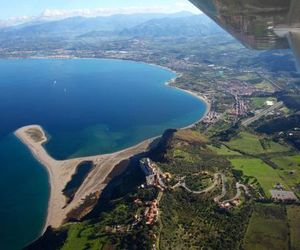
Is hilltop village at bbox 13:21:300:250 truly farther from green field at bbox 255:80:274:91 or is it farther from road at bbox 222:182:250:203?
green field at bbox 255:80:274:91

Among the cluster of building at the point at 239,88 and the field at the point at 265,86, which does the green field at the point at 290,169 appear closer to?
the cluster of building at the point at 239,88

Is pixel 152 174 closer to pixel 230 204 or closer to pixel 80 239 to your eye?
pixel 230 204

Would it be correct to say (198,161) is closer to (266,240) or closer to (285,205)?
(285,205)

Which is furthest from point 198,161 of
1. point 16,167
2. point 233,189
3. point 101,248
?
point 16,167

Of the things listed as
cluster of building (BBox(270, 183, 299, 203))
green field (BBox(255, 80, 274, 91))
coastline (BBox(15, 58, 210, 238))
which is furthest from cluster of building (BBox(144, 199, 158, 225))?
green field (BBox(255, 80, 274, 91))

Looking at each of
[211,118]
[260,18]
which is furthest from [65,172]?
[260,18]

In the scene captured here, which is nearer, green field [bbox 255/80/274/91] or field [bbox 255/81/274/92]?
field [bbox 255/81/274/92]
